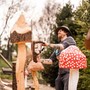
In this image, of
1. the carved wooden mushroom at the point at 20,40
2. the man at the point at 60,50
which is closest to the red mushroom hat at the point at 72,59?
the carved wooden mushroom at the point at 20,40

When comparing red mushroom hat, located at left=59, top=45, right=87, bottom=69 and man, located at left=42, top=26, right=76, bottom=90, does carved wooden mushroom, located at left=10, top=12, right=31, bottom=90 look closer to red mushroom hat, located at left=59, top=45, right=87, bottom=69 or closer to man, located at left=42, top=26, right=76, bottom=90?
red mushroom hat, located at left=59, top=45, right=87, bottom=69

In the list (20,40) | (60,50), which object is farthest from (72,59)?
(60,50)

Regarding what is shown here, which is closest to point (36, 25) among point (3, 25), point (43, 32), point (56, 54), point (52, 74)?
point (43, 32)

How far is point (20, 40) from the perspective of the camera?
288 centimetres

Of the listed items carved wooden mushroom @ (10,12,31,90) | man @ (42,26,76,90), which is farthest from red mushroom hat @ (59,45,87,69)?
man @ (42,26,76,90)

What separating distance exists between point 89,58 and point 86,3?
6.88 ft

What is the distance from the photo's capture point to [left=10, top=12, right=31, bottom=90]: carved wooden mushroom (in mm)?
2873

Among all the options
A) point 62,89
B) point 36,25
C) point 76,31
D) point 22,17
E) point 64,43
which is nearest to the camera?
point 22,17

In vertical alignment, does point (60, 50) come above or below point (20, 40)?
below

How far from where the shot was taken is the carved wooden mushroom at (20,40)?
2.87 meters

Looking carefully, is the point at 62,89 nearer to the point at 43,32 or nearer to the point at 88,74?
the point at 88,74

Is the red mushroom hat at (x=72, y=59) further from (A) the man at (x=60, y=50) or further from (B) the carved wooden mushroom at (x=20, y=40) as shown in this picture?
(A) the man at (x=60, y=50)

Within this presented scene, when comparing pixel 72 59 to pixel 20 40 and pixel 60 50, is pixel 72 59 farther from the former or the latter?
pixel 60 50

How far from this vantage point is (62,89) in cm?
367
